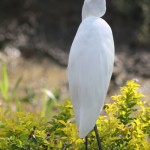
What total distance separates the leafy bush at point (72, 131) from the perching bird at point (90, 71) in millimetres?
252

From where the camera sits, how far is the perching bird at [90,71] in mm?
2076

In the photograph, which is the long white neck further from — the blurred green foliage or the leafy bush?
the blurred green foliage

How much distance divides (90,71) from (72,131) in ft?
1.21

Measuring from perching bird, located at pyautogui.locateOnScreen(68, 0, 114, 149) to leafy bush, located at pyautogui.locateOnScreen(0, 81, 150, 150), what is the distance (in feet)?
0.83

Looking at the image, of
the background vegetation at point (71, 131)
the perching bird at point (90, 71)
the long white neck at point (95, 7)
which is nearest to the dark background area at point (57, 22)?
the background vegetation at point (71, 131)

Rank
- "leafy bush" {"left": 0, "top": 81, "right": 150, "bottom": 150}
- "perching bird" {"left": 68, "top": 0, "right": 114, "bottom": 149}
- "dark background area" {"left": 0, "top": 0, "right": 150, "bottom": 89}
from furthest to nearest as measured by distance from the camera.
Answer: "dark background area" {"left": 0, "top": 0, "right": 150, "bottom": 89}
"leafy bush" {"left": 0, "top": 81, "right": 150, "bottom": 150}
"perching bird" {"left": 68, "top": 0, "right": 114, "bottom": 149}

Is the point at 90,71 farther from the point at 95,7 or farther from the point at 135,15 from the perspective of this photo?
the point at 135,15

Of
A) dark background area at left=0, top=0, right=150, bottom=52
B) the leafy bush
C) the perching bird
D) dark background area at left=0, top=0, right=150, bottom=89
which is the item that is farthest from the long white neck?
dark background area at left=0, top=0, right=150, bottom=52

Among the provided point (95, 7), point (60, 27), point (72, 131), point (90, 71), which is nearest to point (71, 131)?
point (72, 131)

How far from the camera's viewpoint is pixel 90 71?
2.08 meters

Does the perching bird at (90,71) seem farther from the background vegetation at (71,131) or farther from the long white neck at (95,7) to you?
the background vegetation at (71,131)

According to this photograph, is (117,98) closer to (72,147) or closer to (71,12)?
(72,147)

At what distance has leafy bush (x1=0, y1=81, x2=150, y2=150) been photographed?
234cm

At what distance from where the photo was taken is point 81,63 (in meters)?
2.09
